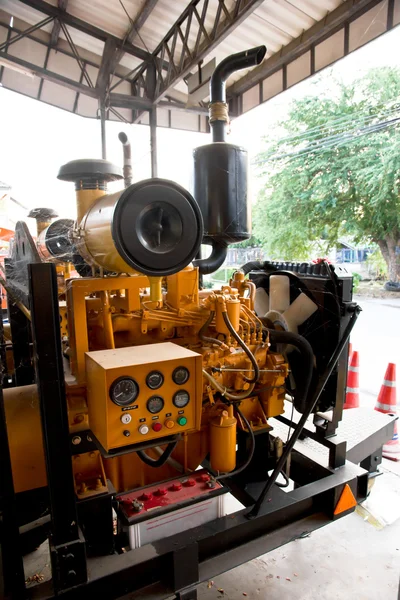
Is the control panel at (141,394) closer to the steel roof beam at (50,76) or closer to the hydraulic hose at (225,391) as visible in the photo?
the hydraulic hose at (225,391)

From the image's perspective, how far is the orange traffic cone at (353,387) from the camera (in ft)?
13.1

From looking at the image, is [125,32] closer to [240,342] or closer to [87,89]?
→ [87,89]

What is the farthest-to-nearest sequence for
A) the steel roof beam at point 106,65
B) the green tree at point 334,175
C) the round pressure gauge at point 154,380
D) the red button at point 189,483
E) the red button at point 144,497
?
1. the green tree at point 334,175
2. the steel roof beam at point 106,65
3. the red button at point 189,483
4. the red button at point 144,497
5. the round pressure gauge at point 154,380

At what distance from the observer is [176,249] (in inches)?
57.4

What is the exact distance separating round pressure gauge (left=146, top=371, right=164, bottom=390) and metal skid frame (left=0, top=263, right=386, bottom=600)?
1.03ft

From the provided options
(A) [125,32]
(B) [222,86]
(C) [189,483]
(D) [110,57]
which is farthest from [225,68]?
(D) [110,57]

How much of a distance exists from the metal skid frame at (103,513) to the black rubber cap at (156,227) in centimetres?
29

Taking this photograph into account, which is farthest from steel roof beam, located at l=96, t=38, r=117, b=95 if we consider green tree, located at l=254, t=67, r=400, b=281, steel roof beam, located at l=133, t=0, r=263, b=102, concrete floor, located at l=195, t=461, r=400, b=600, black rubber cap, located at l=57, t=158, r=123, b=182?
concrete floor, located at l=195, t=461, r=400, b=600

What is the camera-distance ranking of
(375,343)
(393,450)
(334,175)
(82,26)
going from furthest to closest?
(334,175) < (375,343) < (82,26) < (393,450)

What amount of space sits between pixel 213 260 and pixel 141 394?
1398 millimetres

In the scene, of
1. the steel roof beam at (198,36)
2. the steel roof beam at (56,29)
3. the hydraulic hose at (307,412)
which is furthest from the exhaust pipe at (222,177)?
the steel roof beam at (56,29)

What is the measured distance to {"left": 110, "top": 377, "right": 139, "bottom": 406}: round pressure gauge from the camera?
4.50 feet

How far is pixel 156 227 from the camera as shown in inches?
56.4

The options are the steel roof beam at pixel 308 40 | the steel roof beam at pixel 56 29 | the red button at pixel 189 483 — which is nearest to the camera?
the red button at pixel 189 483
